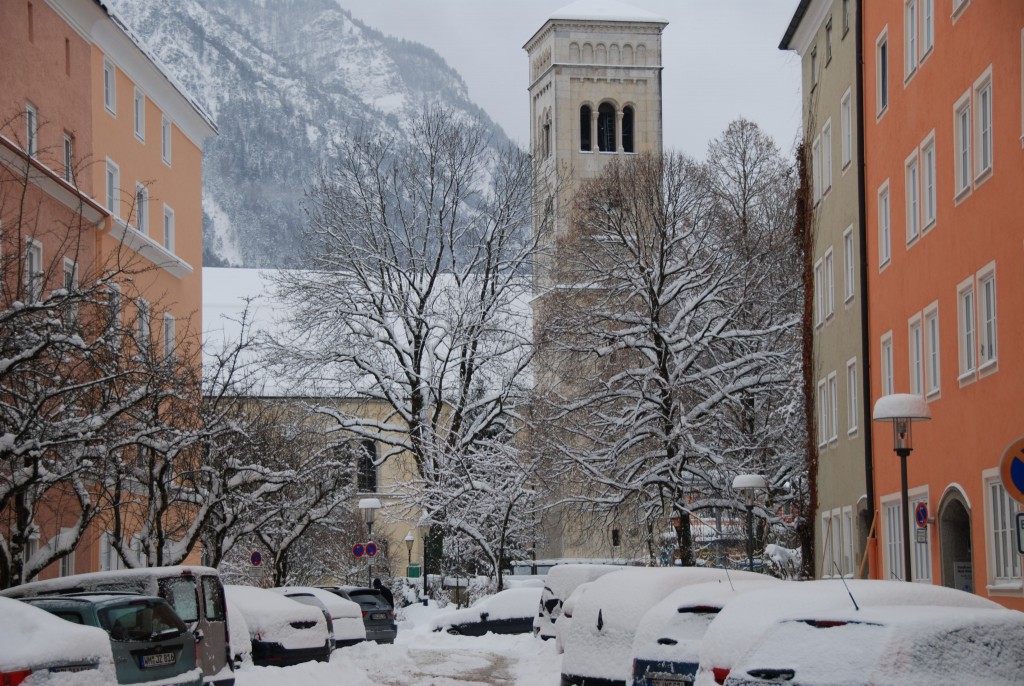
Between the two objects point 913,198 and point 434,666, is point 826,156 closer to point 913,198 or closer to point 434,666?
point 913,198

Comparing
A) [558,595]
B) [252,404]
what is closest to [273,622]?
[558,595]

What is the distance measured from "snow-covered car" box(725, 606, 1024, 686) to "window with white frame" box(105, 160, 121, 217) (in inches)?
1321

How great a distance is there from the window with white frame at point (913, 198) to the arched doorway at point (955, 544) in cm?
511

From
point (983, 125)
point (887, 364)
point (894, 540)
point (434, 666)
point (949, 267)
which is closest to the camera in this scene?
point (983, 125)

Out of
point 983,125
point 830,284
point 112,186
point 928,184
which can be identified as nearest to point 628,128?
point 112,186

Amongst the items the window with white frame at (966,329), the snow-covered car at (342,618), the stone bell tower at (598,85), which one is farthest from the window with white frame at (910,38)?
the stone bell tower at (598,85)

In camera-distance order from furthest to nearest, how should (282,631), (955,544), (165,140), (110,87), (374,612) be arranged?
(165,140) → (110,87) → (374,612) → (955,544) → (282,631)

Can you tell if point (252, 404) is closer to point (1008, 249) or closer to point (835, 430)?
point (835, 430)

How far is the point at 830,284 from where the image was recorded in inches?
1427

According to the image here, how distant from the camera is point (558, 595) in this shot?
28.1 metres

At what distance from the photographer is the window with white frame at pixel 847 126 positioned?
3331cm

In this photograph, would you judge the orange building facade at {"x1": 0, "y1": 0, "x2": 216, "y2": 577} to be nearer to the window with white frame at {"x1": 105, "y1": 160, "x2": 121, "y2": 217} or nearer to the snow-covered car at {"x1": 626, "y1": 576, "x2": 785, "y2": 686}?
the window with white frame at {"x1": 105, "y1": 160, "x2": 121, "y2": 217}

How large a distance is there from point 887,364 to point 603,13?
60856 millimetres

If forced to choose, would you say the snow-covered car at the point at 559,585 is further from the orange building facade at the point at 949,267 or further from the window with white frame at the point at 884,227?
the window with white frame at the point at 884,227
